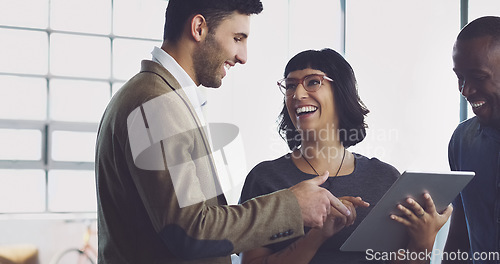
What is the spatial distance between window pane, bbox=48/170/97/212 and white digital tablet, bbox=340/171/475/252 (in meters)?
2.70

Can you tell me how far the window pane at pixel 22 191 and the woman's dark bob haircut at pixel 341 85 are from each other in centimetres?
252

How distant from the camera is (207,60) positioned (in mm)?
1376

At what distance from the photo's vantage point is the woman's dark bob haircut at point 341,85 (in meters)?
1.88

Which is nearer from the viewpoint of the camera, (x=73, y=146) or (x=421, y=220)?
(x=421, y=220)

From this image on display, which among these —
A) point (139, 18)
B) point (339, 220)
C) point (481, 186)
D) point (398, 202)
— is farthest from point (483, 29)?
point (139, 18)

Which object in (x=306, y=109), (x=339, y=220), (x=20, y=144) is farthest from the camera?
(x=20, y=144)

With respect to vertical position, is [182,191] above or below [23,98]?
below

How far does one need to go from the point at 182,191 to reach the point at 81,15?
121 inches

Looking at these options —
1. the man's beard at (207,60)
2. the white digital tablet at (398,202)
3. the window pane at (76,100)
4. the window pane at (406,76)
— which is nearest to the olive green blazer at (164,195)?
the man's beard at (207,60)

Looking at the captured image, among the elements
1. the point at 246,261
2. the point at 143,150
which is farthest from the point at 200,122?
the point at 246,261

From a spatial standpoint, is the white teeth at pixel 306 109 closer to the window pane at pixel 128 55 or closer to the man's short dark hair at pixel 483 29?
the man's short dark hair at pixel 483 29

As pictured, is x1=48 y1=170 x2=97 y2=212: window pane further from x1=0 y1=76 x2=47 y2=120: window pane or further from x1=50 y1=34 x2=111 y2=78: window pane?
x1=50 y1=34 x2=111 y2=78: window pane

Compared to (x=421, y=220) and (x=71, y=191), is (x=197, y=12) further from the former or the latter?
(x=71, y=191)

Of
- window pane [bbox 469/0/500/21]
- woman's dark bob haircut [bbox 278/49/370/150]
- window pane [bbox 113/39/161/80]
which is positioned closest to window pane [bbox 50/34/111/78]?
window pane [bbox 113/39/161/80]
